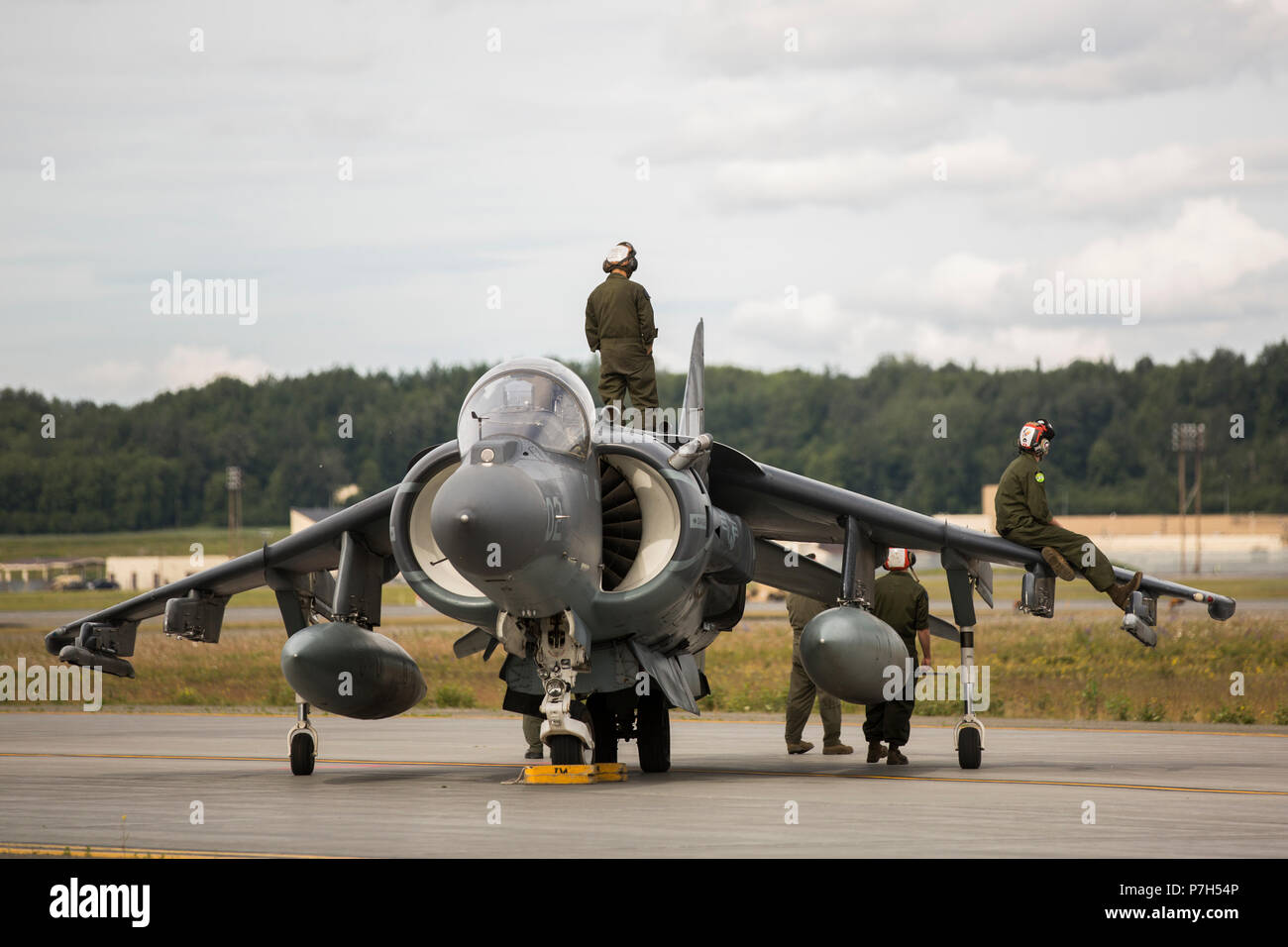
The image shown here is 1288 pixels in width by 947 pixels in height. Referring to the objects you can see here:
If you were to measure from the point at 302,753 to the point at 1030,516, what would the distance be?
716cm

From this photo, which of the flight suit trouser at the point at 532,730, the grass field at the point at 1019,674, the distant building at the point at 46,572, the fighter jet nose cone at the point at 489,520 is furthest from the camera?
the distant building at the point at 46,572

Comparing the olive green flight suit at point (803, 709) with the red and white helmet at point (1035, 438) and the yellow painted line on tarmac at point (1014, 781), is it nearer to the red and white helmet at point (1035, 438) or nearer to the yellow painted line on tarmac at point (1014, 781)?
the yellow painted line on tarmac at point (1014, 781)

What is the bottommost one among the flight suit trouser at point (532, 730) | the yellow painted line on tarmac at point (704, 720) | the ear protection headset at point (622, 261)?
the yellow painted line on tarmac at point (704, 720)

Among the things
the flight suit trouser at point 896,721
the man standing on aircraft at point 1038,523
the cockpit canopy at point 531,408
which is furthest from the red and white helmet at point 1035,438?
the cockpit canopy at point 531,408

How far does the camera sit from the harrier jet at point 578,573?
40.2ft

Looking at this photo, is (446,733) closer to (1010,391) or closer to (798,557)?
(798,557)

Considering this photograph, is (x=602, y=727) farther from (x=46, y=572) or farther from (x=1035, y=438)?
(x=46, y=572)

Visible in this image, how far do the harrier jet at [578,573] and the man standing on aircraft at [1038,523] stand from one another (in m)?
0.16

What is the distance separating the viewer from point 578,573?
12.6m

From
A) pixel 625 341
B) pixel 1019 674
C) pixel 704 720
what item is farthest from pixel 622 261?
pixel 1019 674

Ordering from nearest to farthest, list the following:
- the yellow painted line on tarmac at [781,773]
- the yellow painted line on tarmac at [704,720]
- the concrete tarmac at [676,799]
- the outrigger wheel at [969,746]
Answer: the concrete tarmac at [676,799] < the yellow painted line on tarmac at [781,773] < the outrigger wheel at [969,746] < the yellow painted line on tarmac at [704,720]
